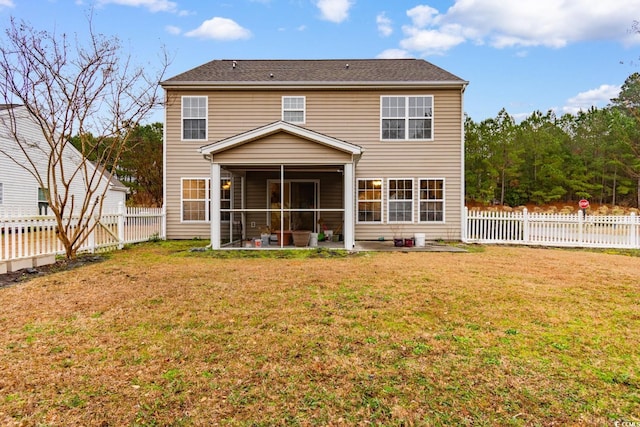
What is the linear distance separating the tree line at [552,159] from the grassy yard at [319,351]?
2767 cm

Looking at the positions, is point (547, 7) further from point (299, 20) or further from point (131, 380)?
point (131, 380)

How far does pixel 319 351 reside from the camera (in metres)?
3.51

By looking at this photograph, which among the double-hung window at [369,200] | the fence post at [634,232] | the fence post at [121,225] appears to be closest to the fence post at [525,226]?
the fence post at [634,232]

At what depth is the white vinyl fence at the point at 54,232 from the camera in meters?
7.09

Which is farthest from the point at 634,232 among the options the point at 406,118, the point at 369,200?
the point at 369,200

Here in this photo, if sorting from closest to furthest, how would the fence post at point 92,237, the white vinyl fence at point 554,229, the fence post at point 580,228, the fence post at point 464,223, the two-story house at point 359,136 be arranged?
the fence post at point 92,237 < the white vinyl fence at point 554,229 < the fence post at point 580,228 < the fence post at point 464,223 < the two-story house at point 359,136

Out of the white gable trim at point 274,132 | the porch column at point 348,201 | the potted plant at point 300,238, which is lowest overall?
the potted plant at point 300,238

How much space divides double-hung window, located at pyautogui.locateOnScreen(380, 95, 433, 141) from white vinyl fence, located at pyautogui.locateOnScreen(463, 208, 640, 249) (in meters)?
3.61

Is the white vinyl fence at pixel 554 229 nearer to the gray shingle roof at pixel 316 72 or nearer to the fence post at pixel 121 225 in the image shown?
the gray shingle roof at pixel 316 72

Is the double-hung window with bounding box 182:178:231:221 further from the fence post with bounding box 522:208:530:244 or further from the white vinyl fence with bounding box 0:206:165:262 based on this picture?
the fence post with bounding box 522:208:530:244

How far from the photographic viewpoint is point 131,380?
9.62 feet

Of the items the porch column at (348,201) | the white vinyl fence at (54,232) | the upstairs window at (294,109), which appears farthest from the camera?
the upstairs window at (294,109)

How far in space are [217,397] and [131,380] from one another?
82 cm

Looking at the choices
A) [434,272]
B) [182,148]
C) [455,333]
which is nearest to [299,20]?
[182,148]
